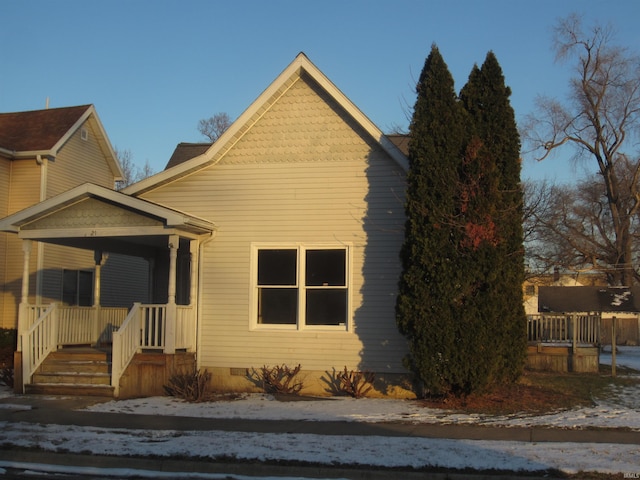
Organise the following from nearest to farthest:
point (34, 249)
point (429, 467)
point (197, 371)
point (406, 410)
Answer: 1. point (429, 467)
2. point (406, 410)
3. point (197, 371)
4. point (34, 249)

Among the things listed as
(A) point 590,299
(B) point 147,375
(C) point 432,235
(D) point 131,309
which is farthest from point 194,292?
(A) point 590,299

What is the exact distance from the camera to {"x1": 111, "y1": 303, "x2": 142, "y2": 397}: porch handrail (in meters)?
13.6

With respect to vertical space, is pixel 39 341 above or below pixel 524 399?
above

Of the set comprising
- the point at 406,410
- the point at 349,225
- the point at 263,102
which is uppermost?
the point at 263,102

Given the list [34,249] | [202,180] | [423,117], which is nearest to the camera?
[423,117]

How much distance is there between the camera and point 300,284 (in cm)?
1477

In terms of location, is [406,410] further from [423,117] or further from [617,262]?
[617,262]

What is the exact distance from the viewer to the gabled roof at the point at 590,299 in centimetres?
2656

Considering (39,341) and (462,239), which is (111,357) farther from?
(462,239)

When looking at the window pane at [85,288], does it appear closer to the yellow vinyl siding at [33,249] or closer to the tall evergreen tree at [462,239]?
the yellow vinyl siding at [33,249]

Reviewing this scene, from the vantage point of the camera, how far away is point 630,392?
14.7 meters

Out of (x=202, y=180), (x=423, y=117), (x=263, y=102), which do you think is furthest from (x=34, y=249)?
(x=423, y=117)

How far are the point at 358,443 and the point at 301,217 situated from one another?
21.2 feet

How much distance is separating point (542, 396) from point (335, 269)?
4.85m
